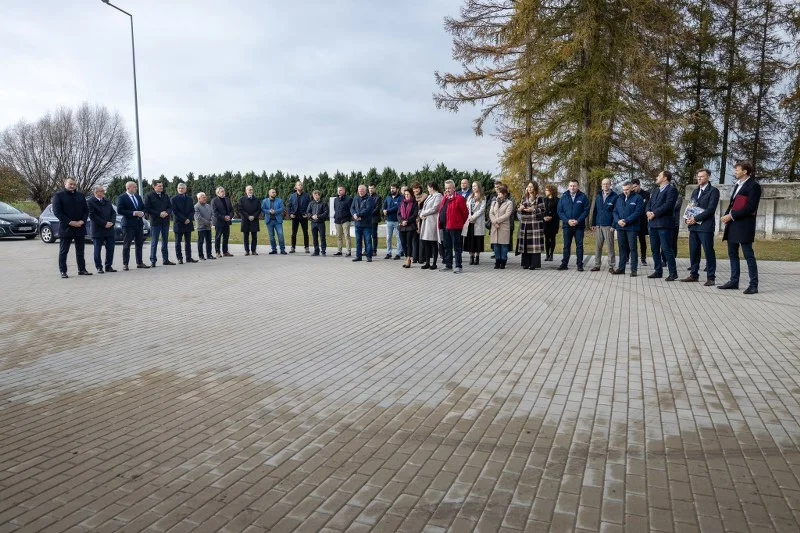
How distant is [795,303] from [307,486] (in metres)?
8.29

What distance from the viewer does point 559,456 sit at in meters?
3.61

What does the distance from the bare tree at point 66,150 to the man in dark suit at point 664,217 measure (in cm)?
5396

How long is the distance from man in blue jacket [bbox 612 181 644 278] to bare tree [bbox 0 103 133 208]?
174 ft

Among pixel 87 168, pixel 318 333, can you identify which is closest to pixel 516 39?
pixel 318 333

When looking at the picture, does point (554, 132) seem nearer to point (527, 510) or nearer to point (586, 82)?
point (586, 82)

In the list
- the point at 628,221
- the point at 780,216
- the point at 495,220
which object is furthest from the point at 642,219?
the point at 780,216

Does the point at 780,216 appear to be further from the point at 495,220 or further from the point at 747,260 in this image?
the point at 747,260

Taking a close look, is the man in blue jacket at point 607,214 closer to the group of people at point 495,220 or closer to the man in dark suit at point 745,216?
the group of people at point 495,220

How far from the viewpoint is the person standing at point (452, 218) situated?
1288cm

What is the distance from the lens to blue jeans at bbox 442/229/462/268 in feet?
43.3

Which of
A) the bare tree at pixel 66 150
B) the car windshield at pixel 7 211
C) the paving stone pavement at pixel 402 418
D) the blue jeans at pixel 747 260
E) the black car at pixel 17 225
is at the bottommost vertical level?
the paving stone pavement at pixel 402 418

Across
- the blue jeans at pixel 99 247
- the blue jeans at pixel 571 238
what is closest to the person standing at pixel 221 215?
the blue jeans at pixel 99 247

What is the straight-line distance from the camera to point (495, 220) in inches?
546

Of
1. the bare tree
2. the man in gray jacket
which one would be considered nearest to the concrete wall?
the man in gray jacket
